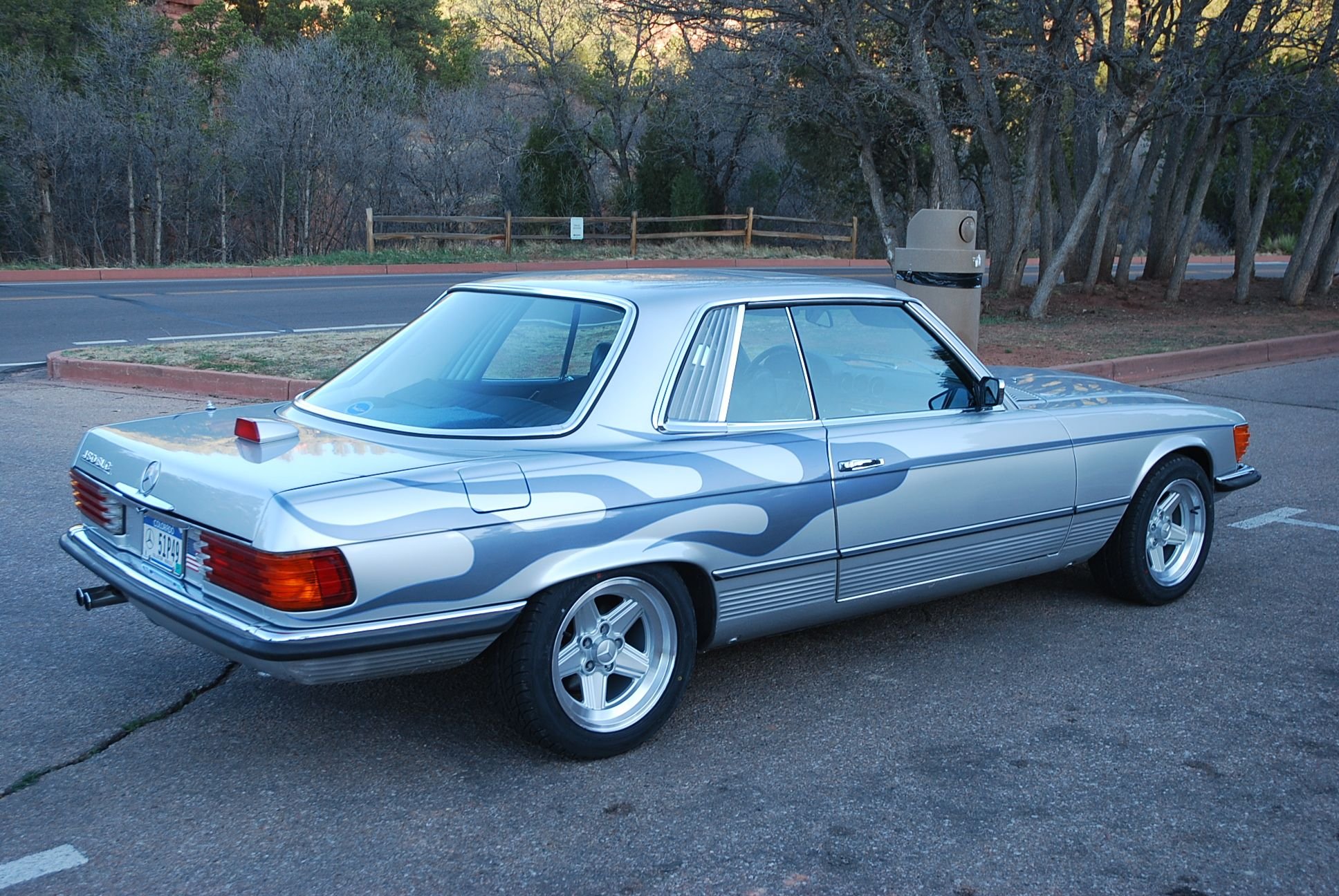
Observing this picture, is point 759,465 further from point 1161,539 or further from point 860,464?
point 1161,539

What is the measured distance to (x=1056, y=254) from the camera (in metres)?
16.9

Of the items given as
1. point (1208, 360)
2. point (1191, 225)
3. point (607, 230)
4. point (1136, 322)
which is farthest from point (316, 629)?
point (607, 230)

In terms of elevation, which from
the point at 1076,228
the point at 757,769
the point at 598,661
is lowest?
the point at 757,769

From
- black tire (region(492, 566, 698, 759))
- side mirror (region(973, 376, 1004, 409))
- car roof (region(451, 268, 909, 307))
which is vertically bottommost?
black tire (region(492, 566, 698, 759))

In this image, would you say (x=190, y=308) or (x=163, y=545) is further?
(x=190, y=308)

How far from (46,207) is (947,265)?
2418 cm

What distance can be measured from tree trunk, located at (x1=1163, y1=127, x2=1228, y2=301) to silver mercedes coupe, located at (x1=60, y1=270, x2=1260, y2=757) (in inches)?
611

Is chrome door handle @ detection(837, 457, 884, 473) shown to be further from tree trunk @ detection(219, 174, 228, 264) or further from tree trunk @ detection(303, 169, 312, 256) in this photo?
tree trunk @ detection(219, 174, 228, 264)

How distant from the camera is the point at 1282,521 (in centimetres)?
658

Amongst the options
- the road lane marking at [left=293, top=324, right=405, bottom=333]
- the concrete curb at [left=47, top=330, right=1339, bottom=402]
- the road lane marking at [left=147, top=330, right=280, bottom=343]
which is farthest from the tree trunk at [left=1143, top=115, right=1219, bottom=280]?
the road lane marking at [left=147, top=330, right=280, bottom=343]

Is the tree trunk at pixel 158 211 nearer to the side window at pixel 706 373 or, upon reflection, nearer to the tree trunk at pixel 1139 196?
the tree trunk at pixel 1139 196

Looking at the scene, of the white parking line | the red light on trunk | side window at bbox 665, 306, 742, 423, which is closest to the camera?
the white parking line

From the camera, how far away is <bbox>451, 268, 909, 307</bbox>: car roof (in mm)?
4039

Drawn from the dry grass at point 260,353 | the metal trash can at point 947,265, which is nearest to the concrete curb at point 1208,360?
the metal trash can at point 947,265
